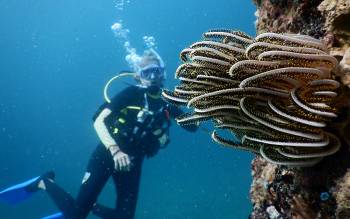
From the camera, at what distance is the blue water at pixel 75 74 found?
240 feet

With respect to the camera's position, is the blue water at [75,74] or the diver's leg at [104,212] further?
the blue water at [75,74]

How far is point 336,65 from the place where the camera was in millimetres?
2137

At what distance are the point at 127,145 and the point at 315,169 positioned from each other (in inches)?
261

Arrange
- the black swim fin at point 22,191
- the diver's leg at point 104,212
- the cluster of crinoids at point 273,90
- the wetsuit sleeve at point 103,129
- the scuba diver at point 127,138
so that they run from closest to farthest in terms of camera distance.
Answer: the cluster of crinoids at point 273,90, the wetsuit sleeve at point 103,129, the scuba diver at point 127,138, the diver's leg at point 104,212, the black swim fin at point 22,191

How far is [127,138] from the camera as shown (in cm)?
881

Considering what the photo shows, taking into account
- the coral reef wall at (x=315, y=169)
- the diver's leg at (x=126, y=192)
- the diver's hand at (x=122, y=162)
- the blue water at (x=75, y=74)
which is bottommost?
the blue water at (x=75, y=74)

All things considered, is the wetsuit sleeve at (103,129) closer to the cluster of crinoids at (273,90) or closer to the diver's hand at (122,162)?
the diver's hand at (122,162)

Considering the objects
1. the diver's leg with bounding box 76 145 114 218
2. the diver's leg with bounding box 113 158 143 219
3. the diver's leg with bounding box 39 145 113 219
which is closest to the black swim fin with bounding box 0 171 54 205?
the diver's leg with bounding box 39 145 113 219

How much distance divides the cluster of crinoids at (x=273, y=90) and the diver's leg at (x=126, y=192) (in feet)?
24.1

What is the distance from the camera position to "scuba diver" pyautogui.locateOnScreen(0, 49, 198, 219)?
879 centimetres

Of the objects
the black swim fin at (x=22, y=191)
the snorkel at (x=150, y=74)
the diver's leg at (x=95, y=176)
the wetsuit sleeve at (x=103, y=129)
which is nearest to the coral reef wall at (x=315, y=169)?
the wetsuit sleeve at (x=103, y=129)

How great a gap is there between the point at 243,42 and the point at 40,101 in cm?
11755

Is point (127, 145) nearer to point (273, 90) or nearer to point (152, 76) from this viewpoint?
point (152, 76)

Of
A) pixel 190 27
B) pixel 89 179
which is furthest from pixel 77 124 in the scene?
pixel 89 179
